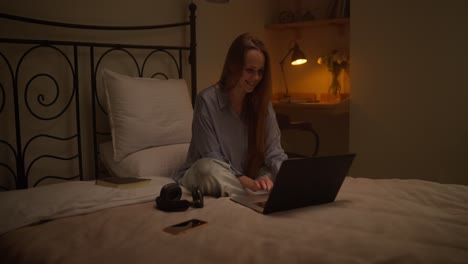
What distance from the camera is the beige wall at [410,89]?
2.50 m

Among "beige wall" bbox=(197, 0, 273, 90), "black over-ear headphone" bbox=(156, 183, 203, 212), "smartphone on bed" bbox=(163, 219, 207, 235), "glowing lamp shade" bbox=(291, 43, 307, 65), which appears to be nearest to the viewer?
"smartphone on bed" bbox=(163, 219, 207, 235)

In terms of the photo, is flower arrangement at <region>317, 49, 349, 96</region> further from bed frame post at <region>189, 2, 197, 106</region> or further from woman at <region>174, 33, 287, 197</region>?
woman at <region>174, 33, 287, 197</region>

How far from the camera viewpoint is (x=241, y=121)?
1.95m

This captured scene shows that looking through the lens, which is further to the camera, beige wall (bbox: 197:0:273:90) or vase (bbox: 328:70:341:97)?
vase (bbox: 328:70:341:97)

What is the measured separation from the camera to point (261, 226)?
1.21 m

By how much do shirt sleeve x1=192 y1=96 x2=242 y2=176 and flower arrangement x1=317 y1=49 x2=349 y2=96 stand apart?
1662 mm

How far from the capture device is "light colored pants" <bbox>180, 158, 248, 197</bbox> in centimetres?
161

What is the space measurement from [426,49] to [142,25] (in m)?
1.66

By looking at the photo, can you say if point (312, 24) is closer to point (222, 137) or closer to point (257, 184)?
point (222, 137)

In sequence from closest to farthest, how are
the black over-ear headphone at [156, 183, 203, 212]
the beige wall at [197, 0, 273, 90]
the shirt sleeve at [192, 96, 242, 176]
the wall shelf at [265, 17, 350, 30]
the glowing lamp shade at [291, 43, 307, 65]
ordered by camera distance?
the black over-ear headphone at [156, 183, 203, 212] → the shirt sleeve at [192, 96, 242, 176] → the beige wall at [197, 0, 273, 90] → the wall shelf at [265, 17, 350, 30] → the glowing lamp shade at [291, 43, 307, 65]

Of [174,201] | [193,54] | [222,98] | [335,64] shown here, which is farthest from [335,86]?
[174,201]

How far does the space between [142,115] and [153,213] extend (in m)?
0.91

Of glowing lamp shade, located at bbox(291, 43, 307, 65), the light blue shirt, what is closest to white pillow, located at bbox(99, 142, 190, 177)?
the light blue shirt

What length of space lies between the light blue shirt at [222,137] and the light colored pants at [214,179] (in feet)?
0.36
